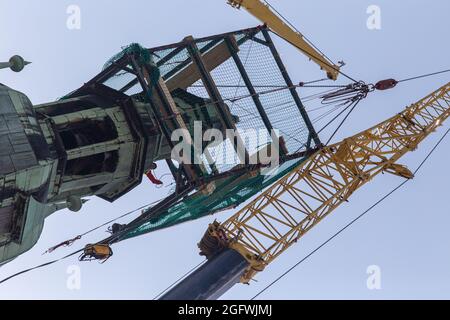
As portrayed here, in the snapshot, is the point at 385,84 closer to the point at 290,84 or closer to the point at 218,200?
the point at 290,84

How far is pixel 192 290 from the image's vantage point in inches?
1928

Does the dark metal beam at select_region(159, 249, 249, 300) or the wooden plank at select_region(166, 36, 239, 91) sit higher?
the wooden plank at select_region(166, 36, 239, 91)

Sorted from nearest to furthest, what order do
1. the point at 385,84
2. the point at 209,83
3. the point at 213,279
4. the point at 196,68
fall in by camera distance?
the point at 213,279
the point at 209,83
the point at 196,68
the point at 385,84

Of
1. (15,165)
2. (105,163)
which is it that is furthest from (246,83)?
(15,165)

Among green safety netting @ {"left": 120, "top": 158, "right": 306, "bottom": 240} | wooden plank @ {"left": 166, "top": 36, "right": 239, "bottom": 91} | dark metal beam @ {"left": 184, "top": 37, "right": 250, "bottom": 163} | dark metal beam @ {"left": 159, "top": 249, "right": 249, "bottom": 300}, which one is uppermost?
wooden plank @ {"left": 166, "top": 36, "right": 239, "bottom": 91}

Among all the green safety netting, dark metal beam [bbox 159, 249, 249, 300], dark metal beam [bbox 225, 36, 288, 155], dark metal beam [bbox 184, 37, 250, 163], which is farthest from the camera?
dark metal beam [bbox 225, 36, 288, 155]

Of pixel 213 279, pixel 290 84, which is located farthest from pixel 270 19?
pixel 213 279

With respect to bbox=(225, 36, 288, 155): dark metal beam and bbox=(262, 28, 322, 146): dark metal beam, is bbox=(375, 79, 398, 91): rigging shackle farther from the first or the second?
bbox=(225, 36, 288, 155): dark metal beam

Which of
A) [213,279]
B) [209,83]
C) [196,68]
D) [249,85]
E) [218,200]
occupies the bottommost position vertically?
[213,279]

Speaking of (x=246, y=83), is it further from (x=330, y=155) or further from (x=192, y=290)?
(x=192, y=290)

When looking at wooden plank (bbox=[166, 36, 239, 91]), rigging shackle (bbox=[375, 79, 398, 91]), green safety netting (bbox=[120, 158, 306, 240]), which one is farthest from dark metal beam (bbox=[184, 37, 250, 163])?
rigging shackle (bbox=[375, 79, 398, 91])

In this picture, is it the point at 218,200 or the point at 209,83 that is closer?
the point at 209,83

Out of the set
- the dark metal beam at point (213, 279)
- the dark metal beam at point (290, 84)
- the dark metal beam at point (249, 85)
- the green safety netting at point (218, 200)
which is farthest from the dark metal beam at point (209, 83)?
the dark metal beam at point (213, 279)

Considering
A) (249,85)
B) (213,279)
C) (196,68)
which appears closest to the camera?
(213,279)
